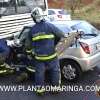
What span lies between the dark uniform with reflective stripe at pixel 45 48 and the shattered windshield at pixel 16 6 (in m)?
5.28

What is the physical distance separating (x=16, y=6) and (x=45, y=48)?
6.42 metres

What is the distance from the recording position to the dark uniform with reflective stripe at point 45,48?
9164 millimetres

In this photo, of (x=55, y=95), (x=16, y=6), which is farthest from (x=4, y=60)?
(x=16, y=6)

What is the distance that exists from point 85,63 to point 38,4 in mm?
6753

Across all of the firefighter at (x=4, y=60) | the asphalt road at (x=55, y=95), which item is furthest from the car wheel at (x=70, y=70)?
the firefighter at (x=4, y=60)

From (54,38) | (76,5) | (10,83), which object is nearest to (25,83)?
(10,83)

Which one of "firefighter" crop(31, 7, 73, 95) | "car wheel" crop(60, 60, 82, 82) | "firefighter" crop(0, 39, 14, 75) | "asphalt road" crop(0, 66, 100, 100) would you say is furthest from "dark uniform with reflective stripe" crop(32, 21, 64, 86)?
"firefighter" crop(0, 39, 14, 75)

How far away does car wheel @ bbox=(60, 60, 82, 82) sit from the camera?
35.4 feet

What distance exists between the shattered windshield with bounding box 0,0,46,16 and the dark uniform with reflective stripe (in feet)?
17.3

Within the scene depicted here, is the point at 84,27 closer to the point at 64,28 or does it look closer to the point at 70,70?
the point at 64,28

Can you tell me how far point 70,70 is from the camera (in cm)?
1081

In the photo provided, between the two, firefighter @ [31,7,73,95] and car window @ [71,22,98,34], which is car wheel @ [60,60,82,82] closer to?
car window @ [71,22,98,34]

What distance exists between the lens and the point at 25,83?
1091cm

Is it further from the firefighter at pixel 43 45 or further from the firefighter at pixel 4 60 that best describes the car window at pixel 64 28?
the firefighter at pixel 43 45
